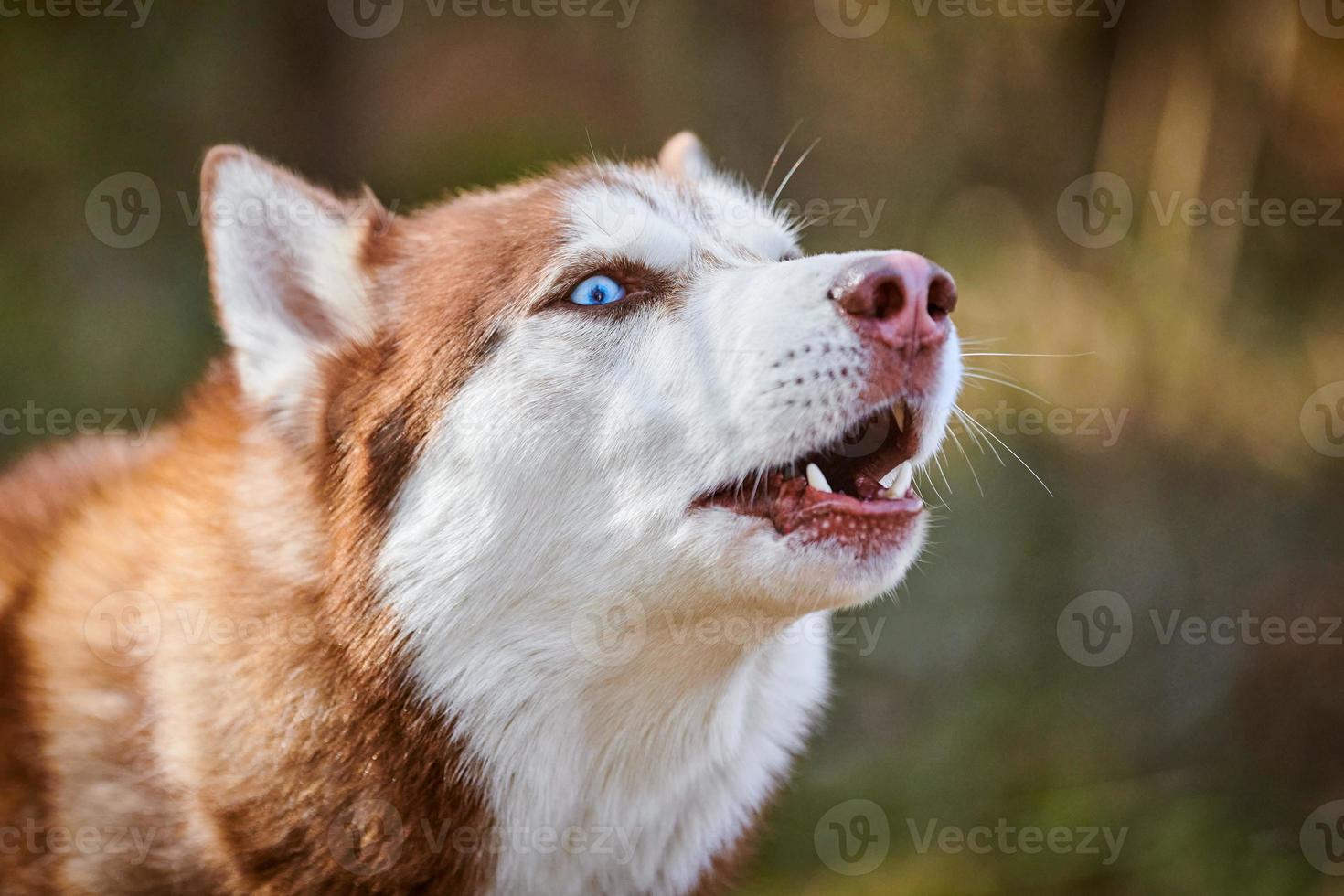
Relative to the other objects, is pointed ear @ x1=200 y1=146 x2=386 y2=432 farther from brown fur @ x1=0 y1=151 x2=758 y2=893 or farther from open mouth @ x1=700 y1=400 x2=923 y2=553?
open mouth @ x1=700 y1=400 x2=923 y2=553

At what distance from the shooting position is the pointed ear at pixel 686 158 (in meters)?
3.61

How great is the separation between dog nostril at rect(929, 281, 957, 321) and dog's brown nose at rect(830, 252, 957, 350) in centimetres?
2

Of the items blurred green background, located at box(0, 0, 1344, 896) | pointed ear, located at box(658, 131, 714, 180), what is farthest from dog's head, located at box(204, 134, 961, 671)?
blurred green background, located at box(0, 0, 1344, 896)

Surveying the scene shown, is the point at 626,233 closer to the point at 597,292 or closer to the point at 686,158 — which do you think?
the point at 597,292

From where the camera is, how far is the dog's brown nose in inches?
94.0

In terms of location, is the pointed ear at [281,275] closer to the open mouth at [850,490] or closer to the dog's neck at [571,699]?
the dog's neck at [571,699]

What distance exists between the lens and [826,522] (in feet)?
7.93

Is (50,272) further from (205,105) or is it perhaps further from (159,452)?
(159,452)

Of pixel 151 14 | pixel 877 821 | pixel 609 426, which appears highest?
pixel 151 14

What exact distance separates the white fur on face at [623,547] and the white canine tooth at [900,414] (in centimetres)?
5

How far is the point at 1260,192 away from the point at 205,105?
251 inches

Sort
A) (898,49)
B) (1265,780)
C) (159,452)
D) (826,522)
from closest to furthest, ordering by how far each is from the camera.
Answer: (826,522) → (159,452) → (1265,780) → (898,49)

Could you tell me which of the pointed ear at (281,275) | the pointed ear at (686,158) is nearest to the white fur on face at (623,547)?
the pointed ear at (281,275)

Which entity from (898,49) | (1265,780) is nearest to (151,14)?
(898,49)
